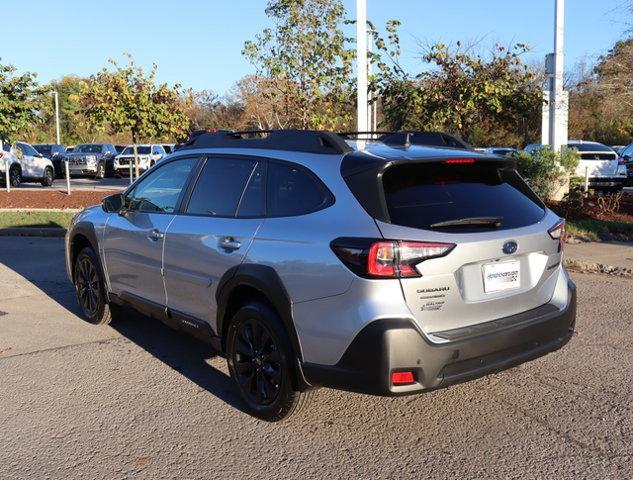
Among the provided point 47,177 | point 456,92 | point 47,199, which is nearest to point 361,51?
point 456,92

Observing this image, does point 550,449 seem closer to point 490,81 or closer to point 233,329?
point 233,329

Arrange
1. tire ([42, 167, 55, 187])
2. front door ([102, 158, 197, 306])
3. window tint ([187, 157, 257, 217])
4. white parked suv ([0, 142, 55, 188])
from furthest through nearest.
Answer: tire ([42, 167, 55, 187])
white parked suv ([0, 142, 55, 188])
front door ([102, 158, 197, 306])
window tint ([187, 157, 257, 217])

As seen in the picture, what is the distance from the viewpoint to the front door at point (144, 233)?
16.8ft

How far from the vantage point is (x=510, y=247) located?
3.80 m

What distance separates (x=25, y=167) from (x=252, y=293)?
75.0 feet

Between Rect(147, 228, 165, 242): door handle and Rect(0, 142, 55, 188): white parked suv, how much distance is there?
19.6 m

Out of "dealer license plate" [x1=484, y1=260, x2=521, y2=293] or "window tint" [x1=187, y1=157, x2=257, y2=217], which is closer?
"dealer license plate" [x1=484, y1=260, x2=521, y2=293]

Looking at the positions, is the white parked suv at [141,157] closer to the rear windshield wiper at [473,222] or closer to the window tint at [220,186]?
the window tint at [220,186]

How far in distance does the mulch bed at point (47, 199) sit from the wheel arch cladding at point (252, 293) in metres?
12.8

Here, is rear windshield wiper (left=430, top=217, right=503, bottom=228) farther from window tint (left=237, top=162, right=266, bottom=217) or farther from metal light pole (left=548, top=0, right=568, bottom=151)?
metal light pole (left=548, top=0, right=568, bottom=151)

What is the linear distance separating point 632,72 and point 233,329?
40.7 ft

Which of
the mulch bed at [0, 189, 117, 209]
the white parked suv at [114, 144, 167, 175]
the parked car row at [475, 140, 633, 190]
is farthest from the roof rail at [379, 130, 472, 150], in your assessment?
the white parked suv at [114, 144, 167, 175]

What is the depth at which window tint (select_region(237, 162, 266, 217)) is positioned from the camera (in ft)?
14.1

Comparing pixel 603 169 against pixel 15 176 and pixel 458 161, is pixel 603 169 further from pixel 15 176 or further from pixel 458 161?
pixel 15 176
